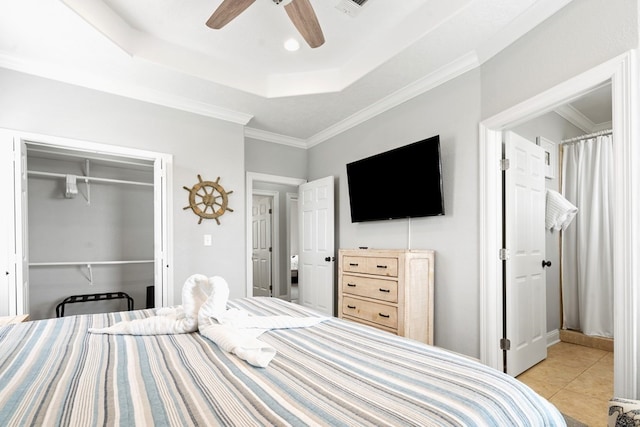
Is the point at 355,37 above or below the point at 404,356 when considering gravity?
above

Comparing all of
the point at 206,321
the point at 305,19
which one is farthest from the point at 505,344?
the point at 305,19

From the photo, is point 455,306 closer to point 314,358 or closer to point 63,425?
point 314,358

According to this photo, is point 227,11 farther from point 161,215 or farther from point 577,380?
point 577,380

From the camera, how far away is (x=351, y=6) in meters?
2.20

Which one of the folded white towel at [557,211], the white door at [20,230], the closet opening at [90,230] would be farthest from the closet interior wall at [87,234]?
the folded white towel at [557,211]

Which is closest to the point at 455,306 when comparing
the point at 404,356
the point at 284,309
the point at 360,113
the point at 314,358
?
the point at 284,309

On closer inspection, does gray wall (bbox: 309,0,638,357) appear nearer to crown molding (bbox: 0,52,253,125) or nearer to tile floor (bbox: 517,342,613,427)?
tile floor (bbox: 517,342,613,427)

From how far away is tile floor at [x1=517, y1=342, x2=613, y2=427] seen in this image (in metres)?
2.07

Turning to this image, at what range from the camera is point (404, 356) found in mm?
1117

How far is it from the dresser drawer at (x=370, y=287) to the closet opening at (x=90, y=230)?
1.86 metres

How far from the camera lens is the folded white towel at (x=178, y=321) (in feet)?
4.70

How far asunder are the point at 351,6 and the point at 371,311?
2.54m

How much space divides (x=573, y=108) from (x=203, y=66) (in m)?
3.99

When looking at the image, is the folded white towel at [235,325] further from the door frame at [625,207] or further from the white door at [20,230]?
the white door at [20,230]
